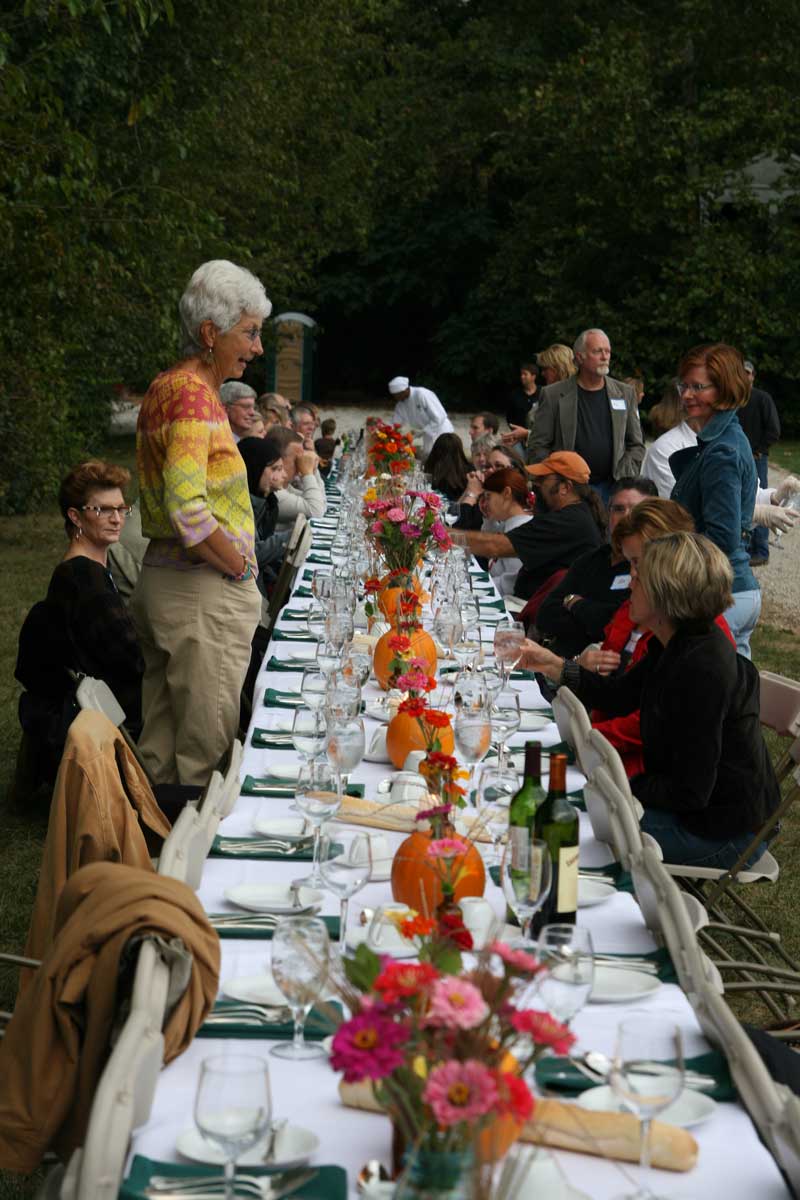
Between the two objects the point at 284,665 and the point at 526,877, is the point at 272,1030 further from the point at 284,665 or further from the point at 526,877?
the point at 284,665

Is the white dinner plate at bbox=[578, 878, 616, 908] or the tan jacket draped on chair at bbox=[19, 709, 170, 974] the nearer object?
the white dinner plate at bbox=[578, 878, 616, 908]

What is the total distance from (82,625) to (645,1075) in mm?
3464

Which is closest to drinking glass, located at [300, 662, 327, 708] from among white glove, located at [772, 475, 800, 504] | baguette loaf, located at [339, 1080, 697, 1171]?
baguette loaf, located at [339, 1080, 697, 1171]

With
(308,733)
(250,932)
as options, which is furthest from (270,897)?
(308,733)

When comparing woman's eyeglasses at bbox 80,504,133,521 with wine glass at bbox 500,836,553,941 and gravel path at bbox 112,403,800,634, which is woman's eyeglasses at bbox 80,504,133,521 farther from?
gravel path at bbox 112,403,800,634

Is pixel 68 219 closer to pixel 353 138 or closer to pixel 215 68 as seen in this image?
pixel 215 68

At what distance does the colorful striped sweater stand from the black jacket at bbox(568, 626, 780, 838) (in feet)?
4.27

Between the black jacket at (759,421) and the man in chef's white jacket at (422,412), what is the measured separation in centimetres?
369

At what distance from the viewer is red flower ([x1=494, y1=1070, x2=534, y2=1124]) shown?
47.7 inches

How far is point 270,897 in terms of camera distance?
241 centimetres

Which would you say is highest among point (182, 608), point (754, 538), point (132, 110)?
point (132, 110)

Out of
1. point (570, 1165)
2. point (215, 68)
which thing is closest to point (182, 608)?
point (570, 1165)

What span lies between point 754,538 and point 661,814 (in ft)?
13.2

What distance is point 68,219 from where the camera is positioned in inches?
352
